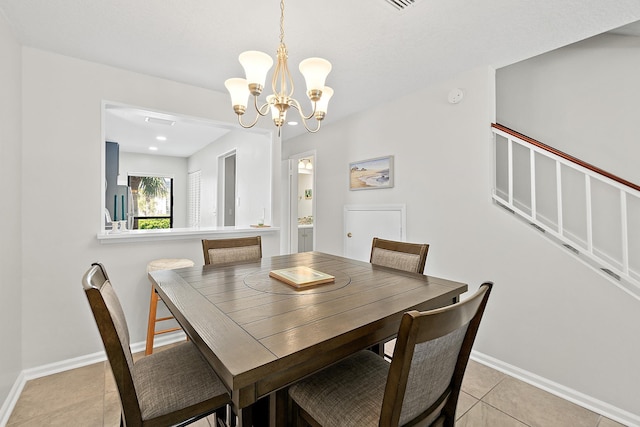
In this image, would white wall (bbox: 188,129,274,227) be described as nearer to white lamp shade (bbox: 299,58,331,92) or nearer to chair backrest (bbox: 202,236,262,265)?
chair backrest (bbox: 202,236,262,265)

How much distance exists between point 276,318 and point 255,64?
4.01 ft

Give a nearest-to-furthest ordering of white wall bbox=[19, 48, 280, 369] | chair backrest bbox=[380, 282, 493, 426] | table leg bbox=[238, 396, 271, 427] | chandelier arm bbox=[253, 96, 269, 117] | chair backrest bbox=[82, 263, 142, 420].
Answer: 1. chair backrest bbox=[380, 282, 493, 426]
2. chair backrest bbox=[82, 263, 142, 420]
3. table leg bbox=[238, 396, 271, 427]
4. chandelier arm bbox=[253, 96, 269, 117]
5. white wall bbox=[19, 48, 280, 369]

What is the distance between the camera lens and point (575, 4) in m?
1.63

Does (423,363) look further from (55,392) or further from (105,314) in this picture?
(55,392)

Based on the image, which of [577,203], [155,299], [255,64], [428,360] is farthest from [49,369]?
[577,203]

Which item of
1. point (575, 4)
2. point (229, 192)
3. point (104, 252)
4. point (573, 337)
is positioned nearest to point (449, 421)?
point (573, 337)

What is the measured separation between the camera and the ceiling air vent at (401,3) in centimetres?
161

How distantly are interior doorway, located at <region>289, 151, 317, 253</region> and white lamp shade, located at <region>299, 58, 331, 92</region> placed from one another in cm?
264

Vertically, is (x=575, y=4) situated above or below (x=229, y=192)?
above

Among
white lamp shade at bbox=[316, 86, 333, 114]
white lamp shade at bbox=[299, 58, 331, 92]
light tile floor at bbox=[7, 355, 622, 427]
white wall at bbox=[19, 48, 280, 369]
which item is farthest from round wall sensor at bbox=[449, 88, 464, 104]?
white wall at bbox=[19, 48, 280, 369]

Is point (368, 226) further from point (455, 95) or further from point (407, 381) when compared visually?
point (407, 381)

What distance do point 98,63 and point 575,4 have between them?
10.9ft

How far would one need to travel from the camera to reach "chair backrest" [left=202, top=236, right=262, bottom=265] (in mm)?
2086

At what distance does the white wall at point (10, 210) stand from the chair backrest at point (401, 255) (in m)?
2.37
